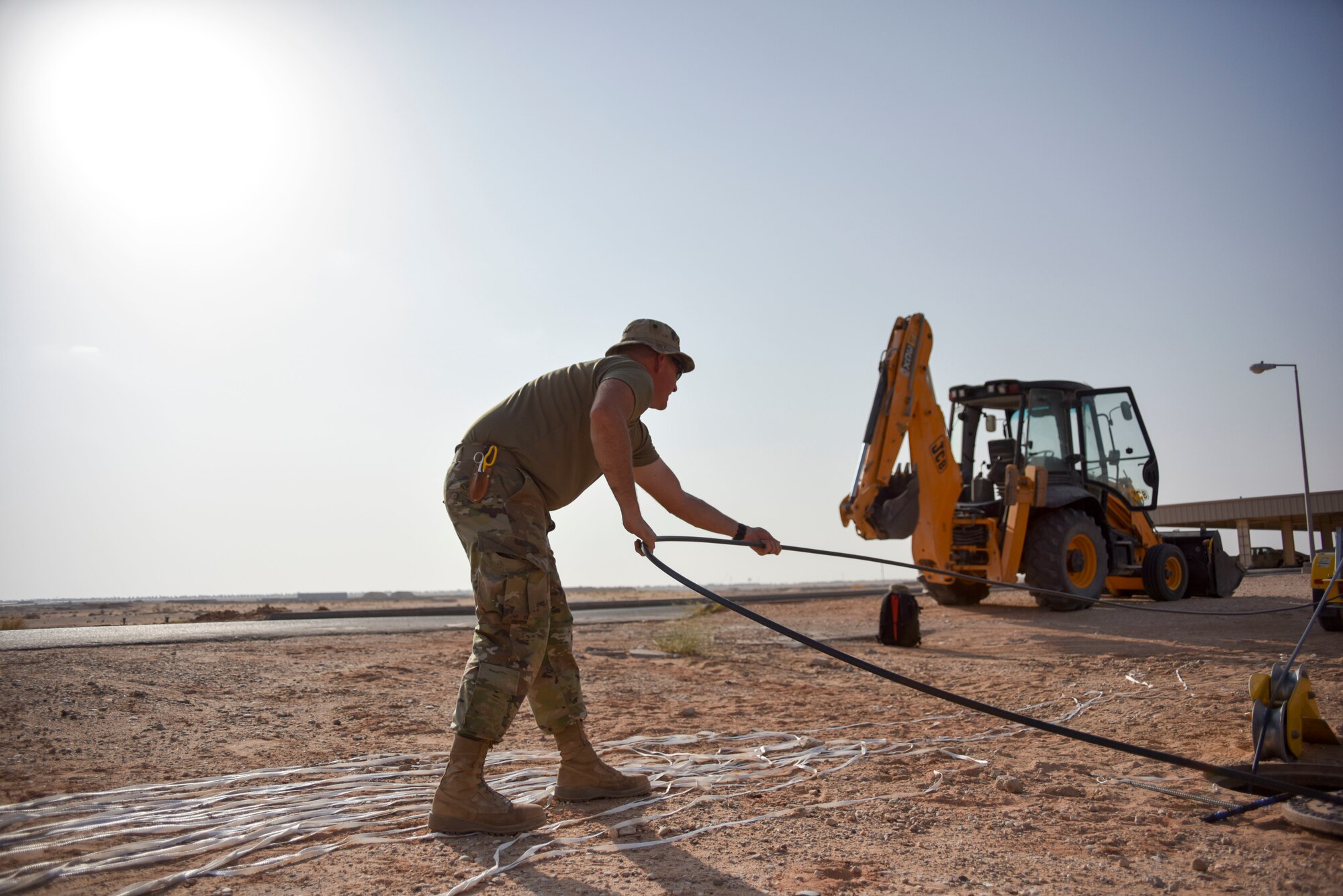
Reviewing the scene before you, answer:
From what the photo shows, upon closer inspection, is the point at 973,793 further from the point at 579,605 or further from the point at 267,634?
the point at 579,605

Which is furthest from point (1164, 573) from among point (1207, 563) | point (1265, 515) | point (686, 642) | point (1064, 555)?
point (1265, 515)

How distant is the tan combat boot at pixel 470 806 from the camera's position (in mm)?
3035

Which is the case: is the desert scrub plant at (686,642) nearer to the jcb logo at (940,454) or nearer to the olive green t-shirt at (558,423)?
the jcb logo at (940,454)

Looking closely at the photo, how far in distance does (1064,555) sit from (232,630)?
10137 millimetres

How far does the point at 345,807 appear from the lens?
329 cm

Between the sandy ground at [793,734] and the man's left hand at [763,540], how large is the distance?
38.2 inches

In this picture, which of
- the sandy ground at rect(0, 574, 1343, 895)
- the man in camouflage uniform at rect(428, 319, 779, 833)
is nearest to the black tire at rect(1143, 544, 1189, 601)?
the sandy ground at rect(0, 574, 1343, 895)

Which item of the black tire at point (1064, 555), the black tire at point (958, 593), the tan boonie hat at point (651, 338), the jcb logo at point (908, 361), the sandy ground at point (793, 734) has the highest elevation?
the jcb logo at point (908, 361)

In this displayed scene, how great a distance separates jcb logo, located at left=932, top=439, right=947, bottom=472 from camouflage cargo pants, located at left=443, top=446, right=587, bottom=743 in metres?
8.49

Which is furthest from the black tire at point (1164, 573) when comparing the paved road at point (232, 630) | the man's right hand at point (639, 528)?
the man's right hand at point (639, 528)

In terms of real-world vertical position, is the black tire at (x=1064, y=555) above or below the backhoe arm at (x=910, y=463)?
below

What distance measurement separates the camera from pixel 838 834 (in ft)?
9.68

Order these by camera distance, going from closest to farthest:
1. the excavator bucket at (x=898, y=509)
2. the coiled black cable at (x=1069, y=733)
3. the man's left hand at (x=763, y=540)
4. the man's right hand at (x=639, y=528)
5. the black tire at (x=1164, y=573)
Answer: the coiled black cable at (x=1069, y=733) < the man's right hand at (x=639, y=528) < the man's left hand at (x=763, y=540) < the excavator bucket at (x=898, y=509) < the black tire at (x=1164, y=573)

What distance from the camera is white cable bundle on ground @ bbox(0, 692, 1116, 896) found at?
2.73 metres
